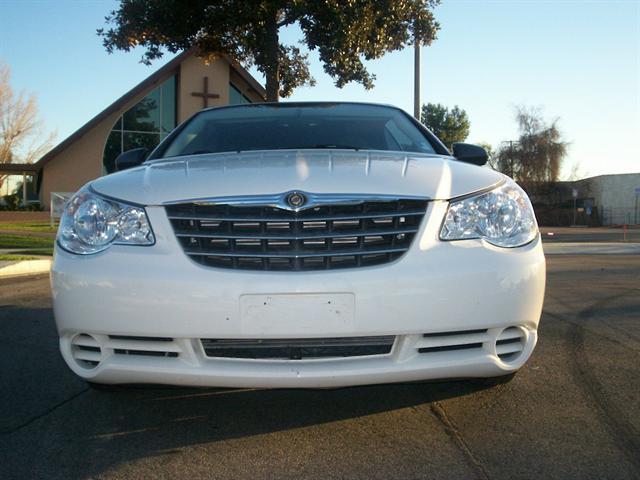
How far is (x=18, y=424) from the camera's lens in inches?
115

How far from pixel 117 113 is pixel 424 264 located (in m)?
30.3

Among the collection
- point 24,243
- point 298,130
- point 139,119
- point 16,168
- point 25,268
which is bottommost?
point 25,268

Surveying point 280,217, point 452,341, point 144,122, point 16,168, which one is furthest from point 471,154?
point 16,168

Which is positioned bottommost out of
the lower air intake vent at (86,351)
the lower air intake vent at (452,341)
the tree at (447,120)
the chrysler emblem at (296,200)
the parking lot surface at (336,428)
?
the parking lot surface at (336,428)

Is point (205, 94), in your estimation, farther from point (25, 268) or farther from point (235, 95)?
point (25, 268)

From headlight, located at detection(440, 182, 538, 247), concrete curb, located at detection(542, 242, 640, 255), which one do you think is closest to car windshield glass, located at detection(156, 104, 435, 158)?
headlight, located at detection(440, 182, 538, 247)

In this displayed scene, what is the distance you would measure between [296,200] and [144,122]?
98.2ft

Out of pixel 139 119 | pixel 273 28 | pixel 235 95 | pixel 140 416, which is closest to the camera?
pixel 140 416

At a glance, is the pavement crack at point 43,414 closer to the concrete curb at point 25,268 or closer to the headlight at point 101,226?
the headlight at point 101,226

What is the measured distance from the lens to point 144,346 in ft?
8.28

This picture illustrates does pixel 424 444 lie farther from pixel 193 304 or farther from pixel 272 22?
pixel 272 22

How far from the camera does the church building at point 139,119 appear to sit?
29781 millimetres

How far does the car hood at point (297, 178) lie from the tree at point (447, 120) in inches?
2723

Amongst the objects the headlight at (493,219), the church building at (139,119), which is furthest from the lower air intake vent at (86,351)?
the church building at (139,119)
